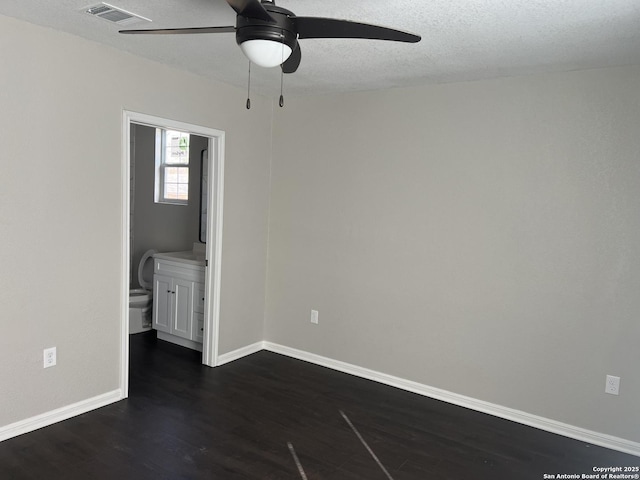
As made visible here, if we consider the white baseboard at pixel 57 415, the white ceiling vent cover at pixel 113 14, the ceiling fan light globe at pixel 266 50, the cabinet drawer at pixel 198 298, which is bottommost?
the white baseboard at pixel 57 415

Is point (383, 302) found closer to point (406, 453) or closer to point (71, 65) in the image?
point (406, 453)

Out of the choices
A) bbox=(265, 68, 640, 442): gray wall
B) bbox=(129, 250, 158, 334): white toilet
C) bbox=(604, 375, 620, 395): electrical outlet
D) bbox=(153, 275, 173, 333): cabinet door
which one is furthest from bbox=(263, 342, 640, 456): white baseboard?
bbox=(129, 250, 158, 334): white toilet

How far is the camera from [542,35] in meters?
2.56

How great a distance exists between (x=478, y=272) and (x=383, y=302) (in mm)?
821

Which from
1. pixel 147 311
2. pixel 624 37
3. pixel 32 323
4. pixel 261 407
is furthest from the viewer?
pixel 147 311

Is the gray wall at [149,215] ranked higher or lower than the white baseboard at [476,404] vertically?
higher

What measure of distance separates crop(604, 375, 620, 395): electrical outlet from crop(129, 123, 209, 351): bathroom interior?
10.4ft

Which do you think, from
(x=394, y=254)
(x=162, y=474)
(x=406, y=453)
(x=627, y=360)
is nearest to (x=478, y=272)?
(x=394, y=254)

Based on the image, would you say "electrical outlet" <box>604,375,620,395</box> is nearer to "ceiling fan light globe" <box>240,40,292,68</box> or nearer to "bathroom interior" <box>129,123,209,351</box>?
"ceiling fan light globe" <box>240,40,292,68</box>

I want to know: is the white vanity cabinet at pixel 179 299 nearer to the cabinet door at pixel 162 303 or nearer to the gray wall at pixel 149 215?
the cabinet door at pixel 162 303

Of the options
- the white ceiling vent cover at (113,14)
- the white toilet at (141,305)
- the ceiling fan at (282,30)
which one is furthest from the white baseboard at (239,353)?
the ceiling fan at (282,30)

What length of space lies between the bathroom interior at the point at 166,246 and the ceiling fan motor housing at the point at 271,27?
2884 millimetres

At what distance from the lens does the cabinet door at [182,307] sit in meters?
4.51

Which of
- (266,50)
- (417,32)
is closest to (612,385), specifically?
(417,32)
